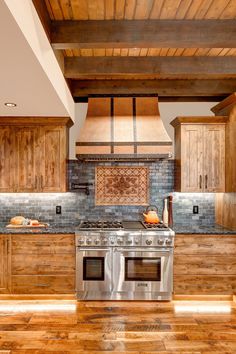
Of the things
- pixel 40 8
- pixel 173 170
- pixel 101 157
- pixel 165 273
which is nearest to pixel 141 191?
pixel 173 170

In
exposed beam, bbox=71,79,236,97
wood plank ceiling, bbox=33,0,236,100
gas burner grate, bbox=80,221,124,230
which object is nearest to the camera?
wood plank ceiling, bbox=33,0,236,100

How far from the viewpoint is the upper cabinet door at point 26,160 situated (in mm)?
4453

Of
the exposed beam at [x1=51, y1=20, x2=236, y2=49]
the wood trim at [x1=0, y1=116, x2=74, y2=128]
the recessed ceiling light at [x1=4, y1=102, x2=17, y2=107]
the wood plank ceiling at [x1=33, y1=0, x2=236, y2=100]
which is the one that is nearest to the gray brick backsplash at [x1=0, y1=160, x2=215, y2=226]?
the wood trim at [x1=0, y1=116, x2=74, y2=128]

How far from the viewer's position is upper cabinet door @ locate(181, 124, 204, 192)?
4445 mm

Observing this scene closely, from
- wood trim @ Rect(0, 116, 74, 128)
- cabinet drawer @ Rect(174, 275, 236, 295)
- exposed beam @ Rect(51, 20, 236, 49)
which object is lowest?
cabinet drawer @ Rect(174, 275, 236, 295)

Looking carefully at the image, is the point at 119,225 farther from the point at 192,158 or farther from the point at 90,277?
the point at 192,158

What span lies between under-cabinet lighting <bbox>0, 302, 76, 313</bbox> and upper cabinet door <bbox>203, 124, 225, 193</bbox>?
90.6 inches

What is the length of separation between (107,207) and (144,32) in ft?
8.48

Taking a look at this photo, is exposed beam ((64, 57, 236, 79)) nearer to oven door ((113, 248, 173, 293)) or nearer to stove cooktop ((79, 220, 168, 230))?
stove cooktop ((79, 220, 168, 230))

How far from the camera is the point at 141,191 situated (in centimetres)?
483

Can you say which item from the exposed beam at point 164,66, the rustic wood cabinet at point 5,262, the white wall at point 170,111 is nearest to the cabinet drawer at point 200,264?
the white wall at point 170,111

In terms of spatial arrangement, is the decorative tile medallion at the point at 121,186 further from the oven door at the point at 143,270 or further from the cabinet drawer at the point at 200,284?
the cabinet drawer at the point at 200,284

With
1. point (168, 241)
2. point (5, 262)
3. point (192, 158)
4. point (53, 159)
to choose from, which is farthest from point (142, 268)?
point (53, 159)

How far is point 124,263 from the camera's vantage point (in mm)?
4102
